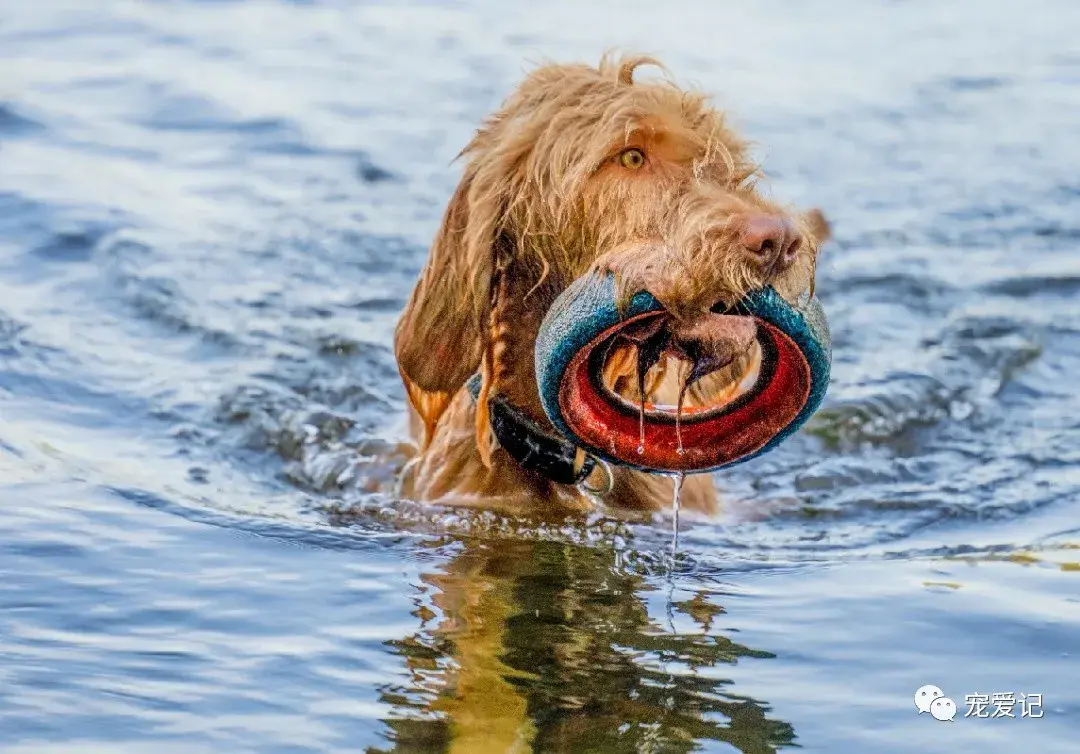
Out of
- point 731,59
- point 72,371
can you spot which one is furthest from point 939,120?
point 72,371

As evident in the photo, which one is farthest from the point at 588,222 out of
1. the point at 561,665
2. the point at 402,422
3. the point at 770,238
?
the point at 402,422

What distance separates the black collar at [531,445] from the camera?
5.22 metres

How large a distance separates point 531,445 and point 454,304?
0.52 meters

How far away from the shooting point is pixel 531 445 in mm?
5309

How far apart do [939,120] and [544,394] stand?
7867 millimetres

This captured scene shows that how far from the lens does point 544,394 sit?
479 centimetres

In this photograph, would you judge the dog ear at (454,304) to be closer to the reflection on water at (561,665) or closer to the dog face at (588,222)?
the dog face at (588,222)

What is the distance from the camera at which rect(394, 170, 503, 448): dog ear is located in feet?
16.4

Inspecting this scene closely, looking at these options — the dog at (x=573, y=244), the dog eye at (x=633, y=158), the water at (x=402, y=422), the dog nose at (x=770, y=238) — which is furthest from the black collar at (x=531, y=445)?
the dog nose at (x=770, y=238)

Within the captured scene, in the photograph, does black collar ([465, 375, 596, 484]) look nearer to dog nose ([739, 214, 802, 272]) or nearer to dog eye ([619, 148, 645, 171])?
dog eye ([619, 148, 645, 171])

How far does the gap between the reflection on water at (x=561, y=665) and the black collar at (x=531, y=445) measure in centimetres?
25

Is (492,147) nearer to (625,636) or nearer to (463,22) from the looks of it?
(625,636)

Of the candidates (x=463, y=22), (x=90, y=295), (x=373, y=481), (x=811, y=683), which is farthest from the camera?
(x=463, y=22)

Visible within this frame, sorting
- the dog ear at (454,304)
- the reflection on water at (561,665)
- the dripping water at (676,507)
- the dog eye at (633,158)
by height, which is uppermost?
the dog eye at (633,158)
